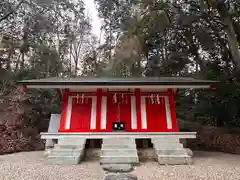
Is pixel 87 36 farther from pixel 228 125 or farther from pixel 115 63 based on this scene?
pixel 228 125

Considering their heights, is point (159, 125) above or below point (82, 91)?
below

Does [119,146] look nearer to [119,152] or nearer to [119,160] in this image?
[119,152]

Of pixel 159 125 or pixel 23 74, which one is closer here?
pixel 159 125

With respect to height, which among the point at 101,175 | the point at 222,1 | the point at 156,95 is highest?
the point at 222,1

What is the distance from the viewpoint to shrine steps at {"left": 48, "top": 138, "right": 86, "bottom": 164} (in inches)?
211

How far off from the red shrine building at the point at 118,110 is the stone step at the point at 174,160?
69 centimetres

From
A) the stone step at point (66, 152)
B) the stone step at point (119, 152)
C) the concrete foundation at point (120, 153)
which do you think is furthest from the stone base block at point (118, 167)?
the stone step at point (66, 152)

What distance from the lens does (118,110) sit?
6.99m

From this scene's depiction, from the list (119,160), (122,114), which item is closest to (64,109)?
(122,114)

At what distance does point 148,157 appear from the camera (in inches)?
242

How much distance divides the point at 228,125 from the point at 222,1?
202 inches

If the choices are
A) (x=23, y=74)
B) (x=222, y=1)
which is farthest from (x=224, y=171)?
(x=23, y=74)

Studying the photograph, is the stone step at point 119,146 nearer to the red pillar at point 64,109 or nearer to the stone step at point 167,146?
the stone step at point 167,146

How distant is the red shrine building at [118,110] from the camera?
6277mm
